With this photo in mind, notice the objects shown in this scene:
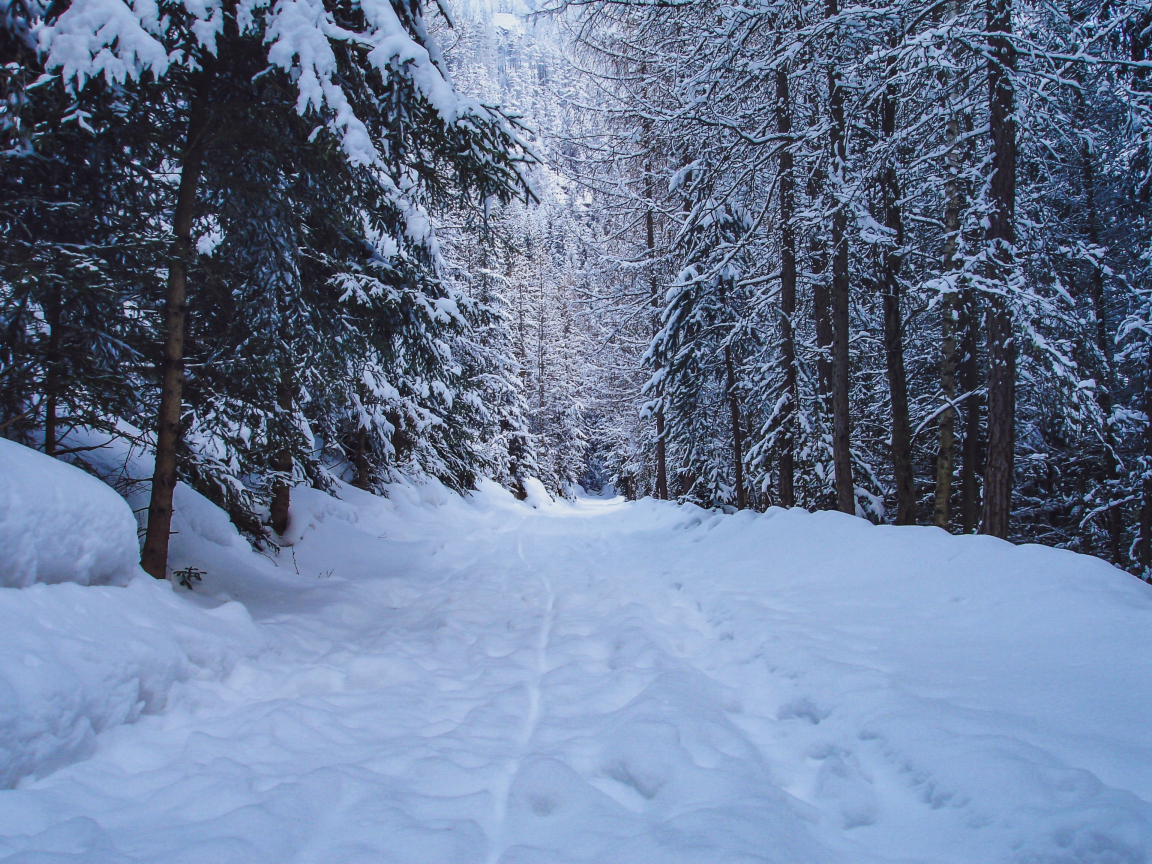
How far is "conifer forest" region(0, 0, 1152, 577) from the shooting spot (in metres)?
4.37

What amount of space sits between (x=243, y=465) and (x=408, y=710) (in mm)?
4122

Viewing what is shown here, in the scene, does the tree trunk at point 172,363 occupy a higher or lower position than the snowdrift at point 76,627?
higher

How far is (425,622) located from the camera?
5727 millimetres

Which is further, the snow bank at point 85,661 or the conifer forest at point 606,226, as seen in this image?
the conifer forest at point 606,226

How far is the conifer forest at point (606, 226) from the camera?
4371mm

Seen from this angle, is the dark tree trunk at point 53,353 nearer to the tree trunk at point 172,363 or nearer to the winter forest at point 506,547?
the winter forest at point 506,547

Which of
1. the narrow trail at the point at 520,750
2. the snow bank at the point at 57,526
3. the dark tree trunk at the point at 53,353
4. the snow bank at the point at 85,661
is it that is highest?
the dark tree trunk at the point at 53,353

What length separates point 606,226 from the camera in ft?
54.5

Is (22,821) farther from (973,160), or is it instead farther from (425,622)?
(973,160)

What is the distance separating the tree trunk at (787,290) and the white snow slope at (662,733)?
17.7 ft

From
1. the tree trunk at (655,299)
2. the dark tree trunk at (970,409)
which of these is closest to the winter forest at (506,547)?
the dark tree trunk at (970,409)

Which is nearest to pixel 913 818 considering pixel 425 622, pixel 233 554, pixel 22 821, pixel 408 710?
pixel 408 710

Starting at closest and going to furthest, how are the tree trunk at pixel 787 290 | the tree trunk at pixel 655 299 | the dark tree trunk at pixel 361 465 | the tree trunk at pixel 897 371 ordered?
the tree trunk at pixel 787 290, the tree trunk at pixel 897 371, the dark tree trunk at pixel 361 465, the tree trunk at pixel 655 299

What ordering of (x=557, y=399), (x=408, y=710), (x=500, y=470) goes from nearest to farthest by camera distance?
(x=408, y=710) → (x=500, y=470) → (x=557, y=399)
